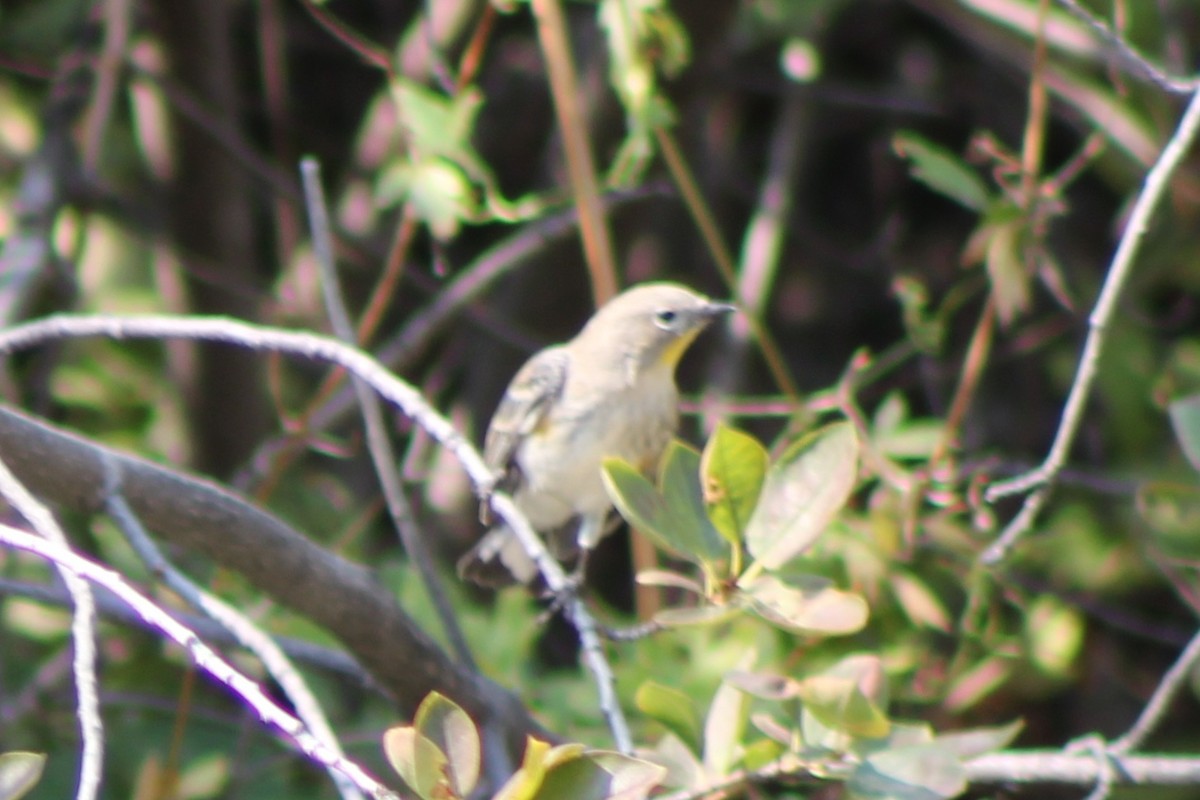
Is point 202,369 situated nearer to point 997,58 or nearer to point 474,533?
point 474,533

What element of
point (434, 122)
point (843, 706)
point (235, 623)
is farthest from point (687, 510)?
point (434, 122)

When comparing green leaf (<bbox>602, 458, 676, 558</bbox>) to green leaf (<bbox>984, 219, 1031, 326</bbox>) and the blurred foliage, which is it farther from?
A: green leaf (<bbox>984, 219, 1031, 326</bbox>)

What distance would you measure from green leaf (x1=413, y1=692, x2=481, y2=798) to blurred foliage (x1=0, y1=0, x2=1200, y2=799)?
263mm

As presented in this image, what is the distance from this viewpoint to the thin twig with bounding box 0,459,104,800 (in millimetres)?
1229

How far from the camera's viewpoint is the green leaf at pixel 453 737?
1317 millimetres

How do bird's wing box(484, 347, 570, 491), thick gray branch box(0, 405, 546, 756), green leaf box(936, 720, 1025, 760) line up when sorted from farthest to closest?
bird's wing box(484, 347, 570, 491) → thick gray branch box(0, 405, 546, 756) → green leaf box(936, 720, 1025, 760)

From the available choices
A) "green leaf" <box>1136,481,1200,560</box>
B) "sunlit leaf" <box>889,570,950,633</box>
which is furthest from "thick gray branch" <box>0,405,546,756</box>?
"green leaf" <box>1136,481,1200,560</box>

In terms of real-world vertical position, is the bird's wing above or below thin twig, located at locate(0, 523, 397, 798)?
below

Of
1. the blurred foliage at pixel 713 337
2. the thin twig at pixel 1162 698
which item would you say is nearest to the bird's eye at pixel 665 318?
the blurred foliage at pixel 713 337

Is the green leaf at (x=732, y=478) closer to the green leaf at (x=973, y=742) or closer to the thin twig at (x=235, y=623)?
the green leaf at (x=973, y=742)

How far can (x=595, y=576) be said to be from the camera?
4.01 metres

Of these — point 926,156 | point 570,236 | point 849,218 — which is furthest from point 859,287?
point 926,156

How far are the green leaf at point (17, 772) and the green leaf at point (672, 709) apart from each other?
2.18 ft

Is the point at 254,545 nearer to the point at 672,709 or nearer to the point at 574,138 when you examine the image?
the point at 672,709
